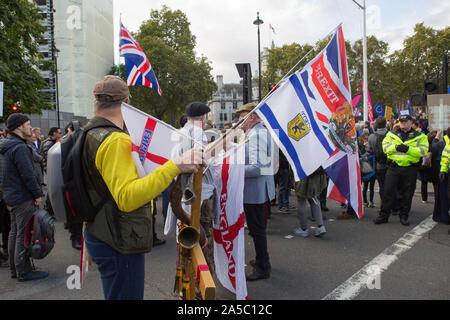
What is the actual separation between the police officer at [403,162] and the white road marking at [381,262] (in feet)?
1.46

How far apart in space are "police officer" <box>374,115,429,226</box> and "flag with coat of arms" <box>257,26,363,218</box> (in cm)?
308

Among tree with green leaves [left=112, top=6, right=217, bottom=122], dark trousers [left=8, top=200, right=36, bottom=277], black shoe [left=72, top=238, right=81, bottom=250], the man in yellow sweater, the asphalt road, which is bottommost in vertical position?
the asphalt road

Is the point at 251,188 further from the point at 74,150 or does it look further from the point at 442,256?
the point at 442,256

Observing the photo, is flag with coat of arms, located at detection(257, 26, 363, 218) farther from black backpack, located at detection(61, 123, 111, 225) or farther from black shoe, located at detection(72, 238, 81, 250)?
black shoe, located at detection(72, 238, 81, 250)

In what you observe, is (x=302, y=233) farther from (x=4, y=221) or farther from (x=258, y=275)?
(x=4, y=221)

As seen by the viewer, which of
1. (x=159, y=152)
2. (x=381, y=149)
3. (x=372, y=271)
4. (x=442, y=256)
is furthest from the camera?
(x=381, y=149)

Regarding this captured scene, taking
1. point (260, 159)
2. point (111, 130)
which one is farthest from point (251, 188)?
point (111, 130)

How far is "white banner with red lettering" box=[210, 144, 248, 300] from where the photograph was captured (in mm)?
2939

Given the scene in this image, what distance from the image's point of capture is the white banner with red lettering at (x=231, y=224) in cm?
294

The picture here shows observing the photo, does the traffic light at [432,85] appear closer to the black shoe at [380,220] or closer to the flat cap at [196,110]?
the black shoe at [380,220]

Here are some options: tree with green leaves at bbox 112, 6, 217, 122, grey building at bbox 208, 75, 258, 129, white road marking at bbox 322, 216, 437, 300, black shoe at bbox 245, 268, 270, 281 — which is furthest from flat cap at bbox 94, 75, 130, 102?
grey building at bbox 208, 75, 258, 129

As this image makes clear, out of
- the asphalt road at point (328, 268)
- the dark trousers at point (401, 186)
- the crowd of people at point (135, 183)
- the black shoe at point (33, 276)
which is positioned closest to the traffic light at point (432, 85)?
the crowd of people at point (135, 183)

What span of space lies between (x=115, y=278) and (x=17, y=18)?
1300 centimetres
